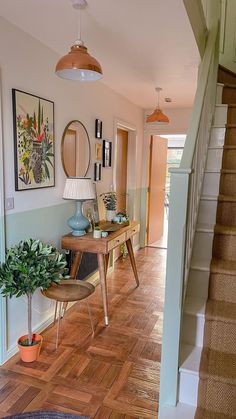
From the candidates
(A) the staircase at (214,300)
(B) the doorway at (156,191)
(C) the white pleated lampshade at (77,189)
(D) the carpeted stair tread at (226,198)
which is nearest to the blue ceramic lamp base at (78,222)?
(C) the white pleated lampshade at (77,189)

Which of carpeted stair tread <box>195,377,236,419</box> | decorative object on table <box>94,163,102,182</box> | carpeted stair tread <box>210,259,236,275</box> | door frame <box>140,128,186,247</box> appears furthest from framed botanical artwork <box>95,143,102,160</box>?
carpeted stair tread <box>195,377,236,419</box>

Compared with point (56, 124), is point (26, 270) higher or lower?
lower

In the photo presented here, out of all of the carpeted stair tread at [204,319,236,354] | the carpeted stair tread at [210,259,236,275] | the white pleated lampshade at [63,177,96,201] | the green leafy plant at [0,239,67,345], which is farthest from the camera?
the white pleated lampshade at [63,177,96,201]

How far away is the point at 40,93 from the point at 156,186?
360 cm

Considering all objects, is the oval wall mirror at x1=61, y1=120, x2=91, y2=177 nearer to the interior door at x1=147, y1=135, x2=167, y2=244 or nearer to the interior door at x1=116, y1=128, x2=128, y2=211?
the interior door at x1=116, y1=128, x2=128, y2=211

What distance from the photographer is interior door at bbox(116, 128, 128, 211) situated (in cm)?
475

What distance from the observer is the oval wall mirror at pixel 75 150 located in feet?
9.64

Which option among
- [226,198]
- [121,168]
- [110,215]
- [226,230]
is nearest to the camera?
[226,230]

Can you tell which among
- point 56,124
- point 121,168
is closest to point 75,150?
point 56,124

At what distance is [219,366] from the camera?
51.9 inches

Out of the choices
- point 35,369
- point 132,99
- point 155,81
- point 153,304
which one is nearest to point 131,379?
point 35,369

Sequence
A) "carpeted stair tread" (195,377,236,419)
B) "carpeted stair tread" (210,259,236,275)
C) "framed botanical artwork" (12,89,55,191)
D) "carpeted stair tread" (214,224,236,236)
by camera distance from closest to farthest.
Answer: "carpeted stair tread" (195,377,236,419) < "carpeted stair tread" (210,259,236,275) < "carpeted stair tread" (214,224,236,236) < "framed botanical artwork" (12,89,55,191)

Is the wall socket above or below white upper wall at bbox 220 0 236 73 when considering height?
below

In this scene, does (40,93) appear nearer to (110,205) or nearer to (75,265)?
(75,265)
